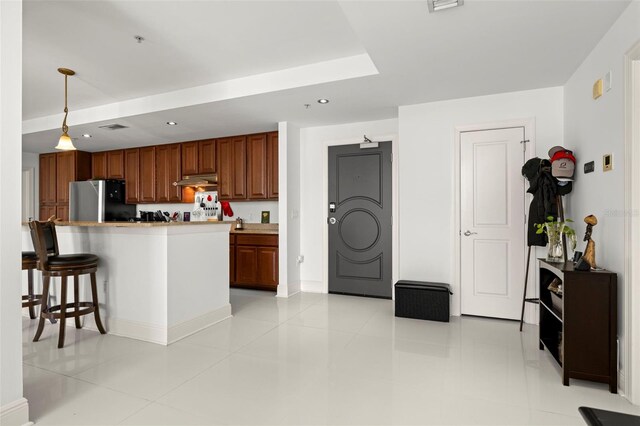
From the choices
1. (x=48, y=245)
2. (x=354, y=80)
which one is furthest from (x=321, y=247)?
(x=48, y=245)

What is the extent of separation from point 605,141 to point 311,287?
3844 millimetres

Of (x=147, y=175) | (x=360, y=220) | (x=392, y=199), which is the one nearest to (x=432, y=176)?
(x=392, y=199)

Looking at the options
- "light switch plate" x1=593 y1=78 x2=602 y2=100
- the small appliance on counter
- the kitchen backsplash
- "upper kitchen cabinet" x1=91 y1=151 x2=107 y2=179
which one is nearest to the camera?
"light switch plate" x1=593 y1=78 x2=602 y2=100

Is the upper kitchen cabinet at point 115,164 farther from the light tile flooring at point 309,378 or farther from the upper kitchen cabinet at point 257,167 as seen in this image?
the light tile flooring at point 309,378

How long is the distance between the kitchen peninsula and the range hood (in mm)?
2372

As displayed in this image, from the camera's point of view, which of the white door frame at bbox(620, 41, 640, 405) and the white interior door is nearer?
the white door frame at bbox(620, 41, 640, 405)

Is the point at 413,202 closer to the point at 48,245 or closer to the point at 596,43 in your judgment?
the point at 596,43

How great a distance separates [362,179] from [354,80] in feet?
5.76

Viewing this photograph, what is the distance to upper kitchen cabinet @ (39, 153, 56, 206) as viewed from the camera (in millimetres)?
6676

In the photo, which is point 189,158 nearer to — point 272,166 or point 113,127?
point 113,127

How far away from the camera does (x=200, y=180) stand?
5.77 metres

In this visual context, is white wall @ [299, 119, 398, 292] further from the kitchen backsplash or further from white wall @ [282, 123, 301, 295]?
the kitchen backsplash

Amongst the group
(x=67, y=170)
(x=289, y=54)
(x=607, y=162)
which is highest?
(x=289, y=54)

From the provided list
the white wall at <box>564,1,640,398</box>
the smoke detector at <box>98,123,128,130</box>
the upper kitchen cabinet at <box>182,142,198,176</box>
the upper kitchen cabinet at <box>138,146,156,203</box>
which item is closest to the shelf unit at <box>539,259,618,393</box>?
the white wall at <box>564,1,640,398</box>
